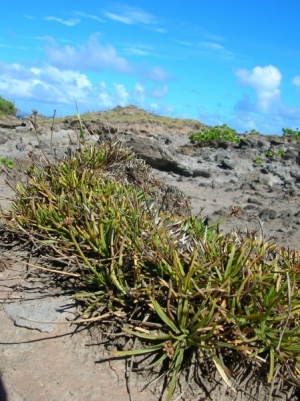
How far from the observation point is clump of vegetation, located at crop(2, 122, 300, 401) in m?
3.49

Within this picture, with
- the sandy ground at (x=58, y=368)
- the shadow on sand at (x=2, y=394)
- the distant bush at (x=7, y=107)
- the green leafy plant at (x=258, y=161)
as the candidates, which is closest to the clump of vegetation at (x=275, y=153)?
the green leafy plant at (x=258, y=161)

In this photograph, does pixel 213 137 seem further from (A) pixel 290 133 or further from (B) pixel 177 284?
(B) pixel 177 284

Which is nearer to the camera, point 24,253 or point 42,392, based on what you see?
point 42,392

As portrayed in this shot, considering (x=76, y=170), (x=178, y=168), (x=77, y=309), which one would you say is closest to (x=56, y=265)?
(x=77, y=309)

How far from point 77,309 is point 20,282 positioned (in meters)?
0.70

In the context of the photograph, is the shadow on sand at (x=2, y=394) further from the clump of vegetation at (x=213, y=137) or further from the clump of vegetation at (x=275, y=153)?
the clump of vegetation at (x=213, y=137)

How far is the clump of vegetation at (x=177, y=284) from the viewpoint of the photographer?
3.49 meters

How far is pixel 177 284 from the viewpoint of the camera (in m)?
3.80

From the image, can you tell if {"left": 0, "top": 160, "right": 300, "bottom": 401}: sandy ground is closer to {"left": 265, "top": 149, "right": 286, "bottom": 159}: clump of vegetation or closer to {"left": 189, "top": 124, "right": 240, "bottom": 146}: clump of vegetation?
{"left": 265, "top": 149, "right": 286, "bottom": 159}: clump of vegetation

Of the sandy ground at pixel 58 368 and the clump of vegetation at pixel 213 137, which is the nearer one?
the sandy ground at pixel 58 368

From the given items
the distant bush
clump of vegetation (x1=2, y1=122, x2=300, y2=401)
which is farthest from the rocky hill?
the distant bush

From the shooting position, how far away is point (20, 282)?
4543mm

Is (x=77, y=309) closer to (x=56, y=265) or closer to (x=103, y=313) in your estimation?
(x=103, y=313)

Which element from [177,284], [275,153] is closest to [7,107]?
[275,153]
